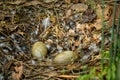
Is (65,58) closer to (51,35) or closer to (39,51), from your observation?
(39,51)

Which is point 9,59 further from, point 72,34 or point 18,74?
point 72,34

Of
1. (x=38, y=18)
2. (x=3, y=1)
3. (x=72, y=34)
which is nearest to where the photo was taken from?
(x=72, y=34)

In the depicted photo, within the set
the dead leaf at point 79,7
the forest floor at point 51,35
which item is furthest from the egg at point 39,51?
the dead leaf at point 79,7

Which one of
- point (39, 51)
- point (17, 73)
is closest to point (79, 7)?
point (39, 51)

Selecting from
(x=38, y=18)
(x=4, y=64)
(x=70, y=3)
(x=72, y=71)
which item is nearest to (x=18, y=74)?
(x=4, y=64)

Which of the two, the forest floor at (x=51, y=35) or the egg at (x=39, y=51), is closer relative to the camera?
the forest floor at (x=51, y=35)

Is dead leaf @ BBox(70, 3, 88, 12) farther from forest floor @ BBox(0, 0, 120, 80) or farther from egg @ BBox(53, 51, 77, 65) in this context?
egg @ BBox(53, 51, 77, 65)

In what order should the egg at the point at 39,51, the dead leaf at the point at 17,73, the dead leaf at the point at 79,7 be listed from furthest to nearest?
the dead leaf at the point at 79,7 < the egg at the point at 39,51 < the dead leaf at the point at 17,73

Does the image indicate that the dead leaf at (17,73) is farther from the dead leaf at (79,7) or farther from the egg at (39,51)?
the dead leaf at (79,7)

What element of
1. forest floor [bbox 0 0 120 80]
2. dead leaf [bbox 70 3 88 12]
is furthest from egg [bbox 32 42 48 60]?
dead leaf [bbox 70 3 88 12]
